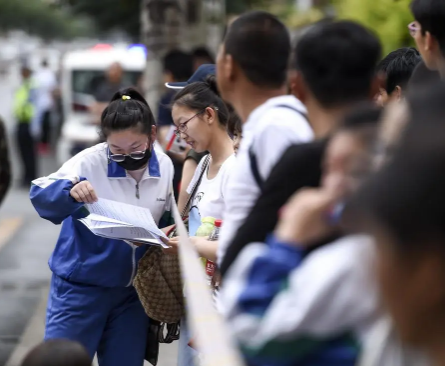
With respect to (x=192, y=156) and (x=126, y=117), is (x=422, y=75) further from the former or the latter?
(x=192, y=156)

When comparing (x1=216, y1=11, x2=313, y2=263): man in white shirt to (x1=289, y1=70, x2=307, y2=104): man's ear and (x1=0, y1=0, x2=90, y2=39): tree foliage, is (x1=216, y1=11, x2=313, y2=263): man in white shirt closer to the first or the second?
(x1=289, y1=70, x2=307, y2=104): man's ear

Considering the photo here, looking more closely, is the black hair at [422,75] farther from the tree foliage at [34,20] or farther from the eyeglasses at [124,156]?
the tree foliage at [34,20]

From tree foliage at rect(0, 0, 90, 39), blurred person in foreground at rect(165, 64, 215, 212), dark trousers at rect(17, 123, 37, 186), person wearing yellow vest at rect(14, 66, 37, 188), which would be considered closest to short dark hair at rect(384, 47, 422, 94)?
blurred person in foreground at rect(165, 64, 215, 212)

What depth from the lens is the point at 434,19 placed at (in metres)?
3.35

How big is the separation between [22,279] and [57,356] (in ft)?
20.1

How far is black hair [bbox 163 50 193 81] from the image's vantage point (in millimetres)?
7719

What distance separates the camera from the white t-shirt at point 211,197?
Answer: 12.3ft

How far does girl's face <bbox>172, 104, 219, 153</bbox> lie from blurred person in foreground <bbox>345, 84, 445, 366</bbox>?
2.70m

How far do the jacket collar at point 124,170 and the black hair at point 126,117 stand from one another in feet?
0.41

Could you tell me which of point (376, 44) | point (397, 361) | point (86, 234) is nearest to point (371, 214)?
point (397, 361)


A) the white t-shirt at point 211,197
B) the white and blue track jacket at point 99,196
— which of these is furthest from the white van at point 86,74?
the white t-shirt at point 211,197

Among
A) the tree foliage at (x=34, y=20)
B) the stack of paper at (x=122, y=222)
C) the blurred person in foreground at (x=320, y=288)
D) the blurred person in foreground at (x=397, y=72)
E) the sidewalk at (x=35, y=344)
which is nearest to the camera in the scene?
the blurred person in foreground at (x=320, y=288)

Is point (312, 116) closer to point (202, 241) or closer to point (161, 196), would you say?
point (202, 241)

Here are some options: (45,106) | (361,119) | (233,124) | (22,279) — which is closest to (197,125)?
(233,124)
